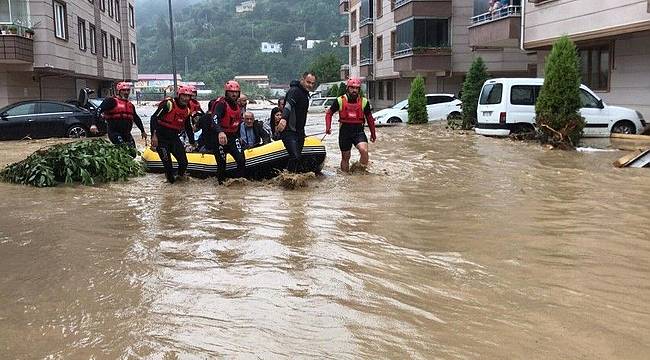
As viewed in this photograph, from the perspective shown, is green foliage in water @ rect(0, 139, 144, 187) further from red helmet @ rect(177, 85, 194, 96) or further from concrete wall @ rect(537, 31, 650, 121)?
concrete wall @ rect(537, 31, 650, 121)

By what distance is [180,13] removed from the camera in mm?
138375

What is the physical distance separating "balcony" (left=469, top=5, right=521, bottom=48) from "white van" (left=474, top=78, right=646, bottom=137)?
553 cm

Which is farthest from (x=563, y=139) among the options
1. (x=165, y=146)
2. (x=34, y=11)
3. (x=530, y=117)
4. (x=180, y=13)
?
(x=180, y=13)

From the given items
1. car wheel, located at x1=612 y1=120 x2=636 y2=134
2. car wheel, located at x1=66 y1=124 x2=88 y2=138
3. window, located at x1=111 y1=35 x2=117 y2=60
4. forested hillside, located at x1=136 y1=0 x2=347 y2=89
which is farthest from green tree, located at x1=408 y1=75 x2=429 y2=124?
forested hillside, located at x1=136 y1=0 x2=347 y2=89

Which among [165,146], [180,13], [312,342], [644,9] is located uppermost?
[180,13]

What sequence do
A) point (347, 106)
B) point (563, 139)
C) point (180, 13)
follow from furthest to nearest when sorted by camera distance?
point (180, 13)
point (563, 139)
point (347, 106)

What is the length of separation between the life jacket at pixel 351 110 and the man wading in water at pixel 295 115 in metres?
1.05

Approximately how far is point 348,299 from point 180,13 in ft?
466

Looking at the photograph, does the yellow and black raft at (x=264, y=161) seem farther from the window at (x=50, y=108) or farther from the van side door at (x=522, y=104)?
the window at (x=50, y=108)

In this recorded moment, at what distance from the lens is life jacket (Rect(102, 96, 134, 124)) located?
1088cm

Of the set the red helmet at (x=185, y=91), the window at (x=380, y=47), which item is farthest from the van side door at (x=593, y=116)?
the window at (x=380, y=47)

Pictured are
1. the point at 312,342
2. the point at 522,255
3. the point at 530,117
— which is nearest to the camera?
the point at 312,342

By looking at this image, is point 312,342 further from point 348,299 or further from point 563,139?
point 563,139

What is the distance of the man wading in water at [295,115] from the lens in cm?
924
